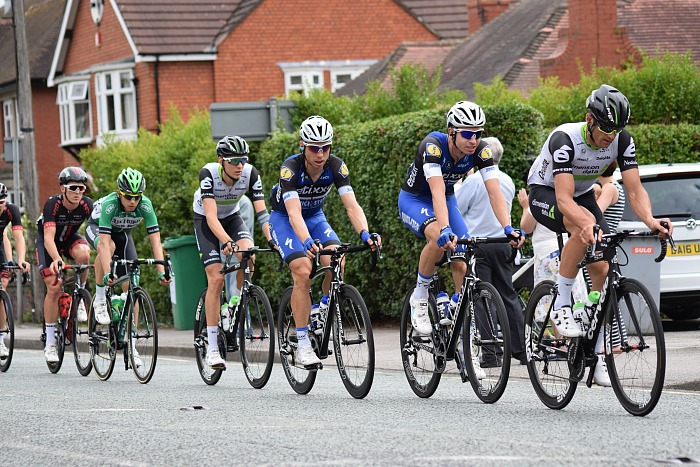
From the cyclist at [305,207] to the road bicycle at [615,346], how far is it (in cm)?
197

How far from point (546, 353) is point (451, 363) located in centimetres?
464

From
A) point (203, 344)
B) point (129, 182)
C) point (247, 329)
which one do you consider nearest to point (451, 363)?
point (247, 329)

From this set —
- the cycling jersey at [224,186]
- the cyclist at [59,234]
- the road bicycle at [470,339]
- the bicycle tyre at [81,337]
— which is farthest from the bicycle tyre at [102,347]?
the road bicycle at [470,339]

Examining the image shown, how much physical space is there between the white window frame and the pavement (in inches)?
763

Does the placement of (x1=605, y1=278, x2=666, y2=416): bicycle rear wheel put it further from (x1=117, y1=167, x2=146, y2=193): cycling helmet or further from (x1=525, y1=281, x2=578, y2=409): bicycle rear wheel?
(x1=117, y1=167, x2=146, y2=193): cycling helmet

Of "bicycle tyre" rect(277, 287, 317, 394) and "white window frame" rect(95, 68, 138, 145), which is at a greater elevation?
"white window frame" rect(95, 68, 138, 145)

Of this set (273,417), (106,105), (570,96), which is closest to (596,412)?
(273,417)

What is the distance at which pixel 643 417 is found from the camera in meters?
8.16

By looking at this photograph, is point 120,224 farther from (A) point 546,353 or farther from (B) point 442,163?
(A) point 546,353

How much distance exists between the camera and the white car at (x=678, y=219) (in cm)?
1413

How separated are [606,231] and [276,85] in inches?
1241

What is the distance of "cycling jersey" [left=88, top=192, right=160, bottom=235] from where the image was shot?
1317cm

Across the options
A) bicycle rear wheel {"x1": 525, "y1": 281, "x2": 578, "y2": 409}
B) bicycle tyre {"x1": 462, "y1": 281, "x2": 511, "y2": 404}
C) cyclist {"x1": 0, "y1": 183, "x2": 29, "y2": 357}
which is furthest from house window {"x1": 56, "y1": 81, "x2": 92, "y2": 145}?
bicycle rear wheel {"x1": 525, "y1": 281, "x2": 578, "y2": 409}

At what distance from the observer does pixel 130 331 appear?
41.7ft
